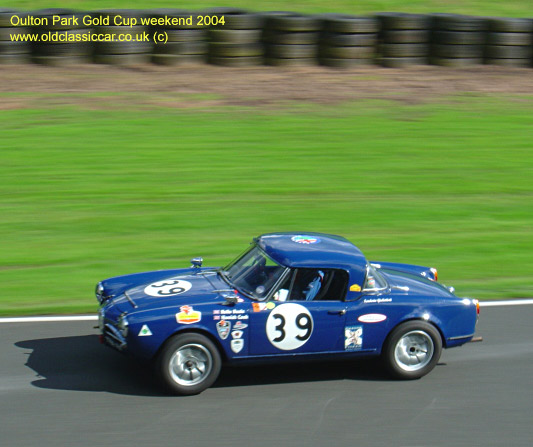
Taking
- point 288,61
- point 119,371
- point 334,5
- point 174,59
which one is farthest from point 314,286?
point 334,5

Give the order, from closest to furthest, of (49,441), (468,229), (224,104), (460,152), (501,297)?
(49,441)
(501,297)
(468,229)
(460,152)
(224,104)

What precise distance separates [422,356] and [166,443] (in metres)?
2.56

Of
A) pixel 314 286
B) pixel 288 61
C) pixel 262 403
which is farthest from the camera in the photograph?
pixel 288 61

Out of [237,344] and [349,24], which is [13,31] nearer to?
[349,24]

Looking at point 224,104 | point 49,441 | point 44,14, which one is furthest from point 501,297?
point 44,14

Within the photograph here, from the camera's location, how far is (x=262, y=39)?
17281 millimetres

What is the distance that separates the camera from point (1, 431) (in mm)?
5621

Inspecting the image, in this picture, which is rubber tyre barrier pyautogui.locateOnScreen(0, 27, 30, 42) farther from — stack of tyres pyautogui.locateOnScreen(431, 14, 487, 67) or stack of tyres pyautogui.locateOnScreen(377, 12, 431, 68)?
stack of tyres pyautogui.locateOnScreen(431, 14, 487, 67)

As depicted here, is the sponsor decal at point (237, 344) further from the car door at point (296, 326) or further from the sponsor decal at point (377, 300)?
the sponsor decal at point (377, 300)

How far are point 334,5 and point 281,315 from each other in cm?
1646

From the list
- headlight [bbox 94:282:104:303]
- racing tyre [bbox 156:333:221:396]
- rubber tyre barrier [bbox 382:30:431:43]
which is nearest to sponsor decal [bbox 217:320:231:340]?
racing tyre [bbox 156:333:221:396]

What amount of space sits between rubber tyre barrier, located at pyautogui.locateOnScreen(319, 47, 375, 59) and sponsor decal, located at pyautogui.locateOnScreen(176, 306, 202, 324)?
1222cm

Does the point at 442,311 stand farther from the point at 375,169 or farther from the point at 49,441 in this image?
the point at 375,169

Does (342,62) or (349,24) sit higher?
(349,24)
